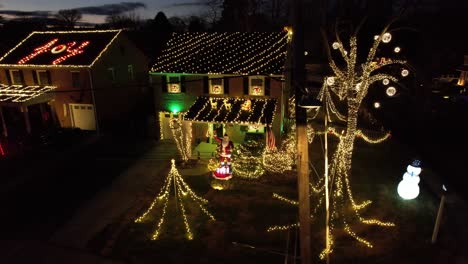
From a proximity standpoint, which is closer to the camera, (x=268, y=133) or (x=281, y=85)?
(x=268, y=133)

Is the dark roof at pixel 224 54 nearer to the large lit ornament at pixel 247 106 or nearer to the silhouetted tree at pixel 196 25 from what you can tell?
the large lit ornament at pixel 247 106

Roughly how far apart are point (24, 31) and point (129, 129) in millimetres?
25580

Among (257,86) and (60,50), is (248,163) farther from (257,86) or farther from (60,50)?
(60,50)

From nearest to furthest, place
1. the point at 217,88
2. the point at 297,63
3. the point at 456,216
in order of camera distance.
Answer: the point at 297,63 → the point at 456,216 → the point at 217,88

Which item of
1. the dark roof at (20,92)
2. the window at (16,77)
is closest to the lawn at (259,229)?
the dark roof at (20,92)

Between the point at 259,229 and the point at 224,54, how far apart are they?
472 inches

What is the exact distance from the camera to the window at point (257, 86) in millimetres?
18764

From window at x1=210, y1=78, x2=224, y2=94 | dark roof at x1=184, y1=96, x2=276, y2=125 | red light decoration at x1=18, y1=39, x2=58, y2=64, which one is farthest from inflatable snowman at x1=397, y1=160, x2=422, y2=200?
red light decoration at x1=18, y1=39, x2=58, y2=64

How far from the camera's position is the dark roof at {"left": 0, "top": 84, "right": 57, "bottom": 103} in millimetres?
20031

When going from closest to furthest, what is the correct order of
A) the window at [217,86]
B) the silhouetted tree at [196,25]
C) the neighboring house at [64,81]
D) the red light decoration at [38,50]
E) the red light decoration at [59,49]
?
the window at [217,86] < the neighboring house at [64,81] < the red light decoration at [38,50] < the red light decoration at [59,49] < the silhouetted tree at [196,25]

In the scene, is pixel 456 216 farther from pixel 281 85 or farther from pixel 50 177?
pixel 50 177

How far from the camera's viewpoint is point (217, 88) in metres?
19.5

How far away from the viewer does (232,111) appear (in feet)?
61.1

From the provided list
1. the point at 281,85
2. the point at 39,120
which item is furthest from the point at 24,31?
the point at 281,85
